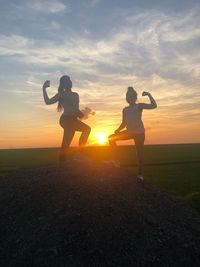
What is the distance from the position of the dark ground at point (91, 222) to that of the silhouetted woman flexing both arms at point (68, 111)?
843mm

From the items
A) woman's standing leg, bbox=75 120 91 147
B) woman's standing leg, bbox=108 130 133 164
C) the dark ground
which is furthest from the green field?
the dark ground

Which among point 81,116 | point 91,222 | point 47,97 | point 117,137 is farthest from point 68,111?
point 91,222

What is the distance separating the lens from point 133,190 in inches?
409

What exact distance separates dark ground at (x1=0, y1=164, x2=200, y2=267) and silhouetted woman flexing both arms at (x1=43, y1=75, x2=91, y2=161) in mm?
843

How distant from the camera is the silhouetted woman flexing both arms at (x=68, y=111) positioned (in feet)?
34.0

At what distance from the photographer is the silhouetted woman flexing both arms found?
10375 mm

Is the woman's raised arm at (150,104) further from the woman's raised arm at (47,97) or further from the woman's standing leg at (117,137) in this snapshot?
the woman's raised arm at (47,97)

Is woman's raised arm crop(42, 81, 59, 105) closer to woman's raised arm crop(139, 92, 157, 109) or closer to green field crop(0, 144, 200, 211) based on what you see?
green field crop(0, 144, 200, 211)

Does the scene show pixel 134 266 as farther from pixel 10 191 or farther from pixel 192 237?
pixel 10 191

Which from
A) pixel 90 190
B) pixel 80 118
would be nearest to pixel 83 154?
pixel 80 118

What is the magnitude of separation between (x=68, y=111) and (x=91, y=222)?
325 cm

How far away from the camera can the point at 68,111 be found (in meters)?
10.5

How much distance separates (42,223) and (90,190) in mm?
1648

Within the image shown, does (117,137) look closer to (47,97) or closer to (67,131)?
(67,131)
